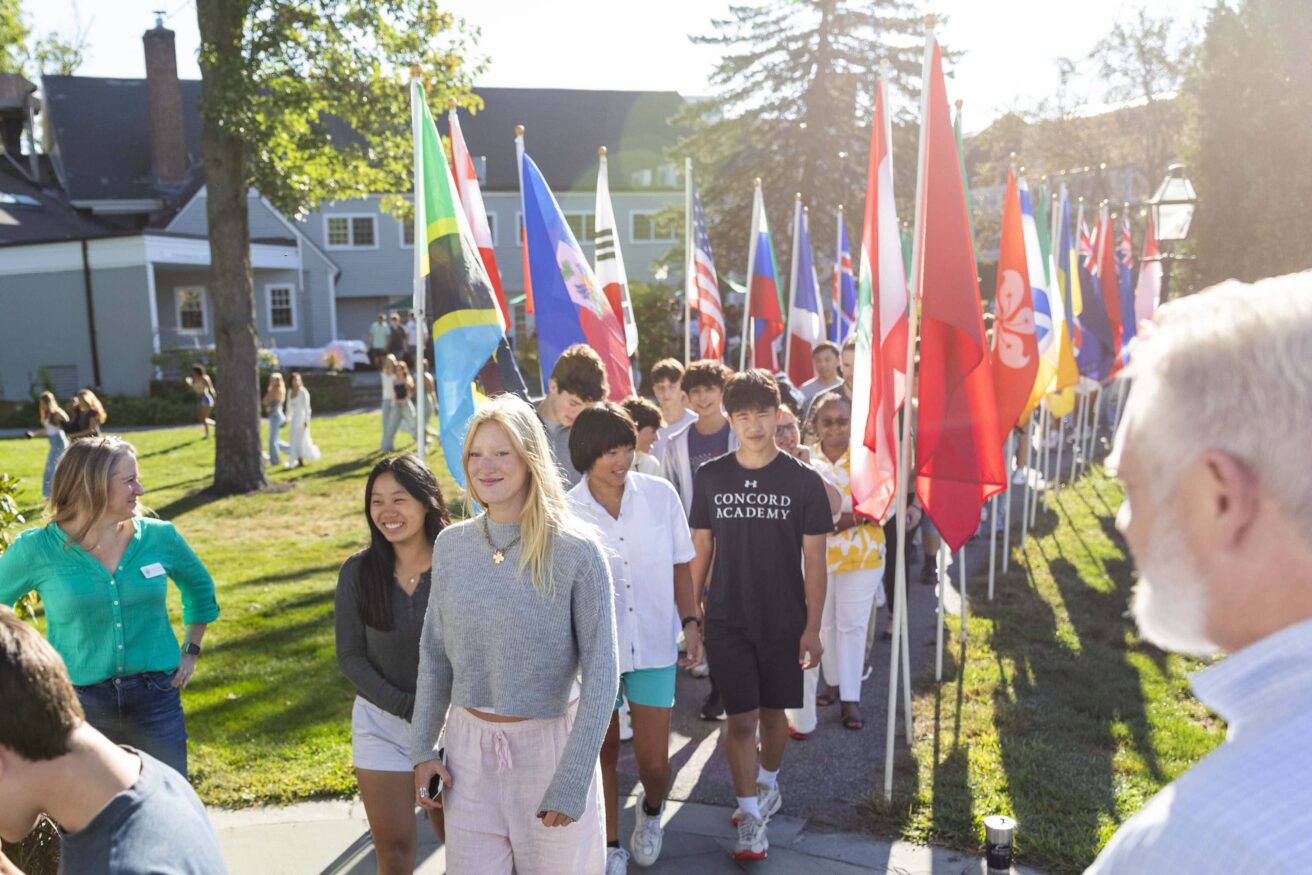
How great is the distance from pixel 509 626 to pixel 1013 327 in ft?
19.9

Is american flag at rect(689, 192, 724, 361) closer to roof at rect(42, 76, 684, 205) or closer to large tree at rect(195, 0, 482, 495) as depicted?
large tree at rect(195, 0, 482, 495)

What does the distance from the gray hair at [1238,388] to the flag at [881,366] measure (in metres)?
4.68

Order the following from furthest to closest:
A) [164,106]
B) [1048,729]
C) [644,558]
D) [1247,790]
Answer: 1. [164,106]
2. [1048,729]
3. [644,558]
4. [1247,790]

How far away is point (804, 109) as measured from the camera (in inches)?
1277

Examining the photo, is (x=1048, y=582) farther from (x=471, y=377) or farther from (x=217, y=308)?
(x=217, y=308)

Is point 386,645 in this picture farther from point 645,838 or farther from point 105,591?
point 645,838

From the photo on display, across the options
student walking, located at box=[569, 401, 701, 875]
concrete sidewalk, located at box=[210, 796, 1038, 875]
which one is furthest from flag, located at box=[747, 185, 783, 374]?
student walking, located at box=[569, 401, 701, 875]

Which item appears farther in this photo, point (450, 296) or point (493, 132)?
point (493, 132)

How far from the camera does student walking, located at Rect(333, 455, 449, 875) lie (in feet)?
13.1

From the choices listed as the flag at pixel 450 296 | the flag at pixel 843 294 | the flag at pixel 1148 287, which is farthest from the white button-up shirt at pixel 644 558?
the flag at pixel 1148 287

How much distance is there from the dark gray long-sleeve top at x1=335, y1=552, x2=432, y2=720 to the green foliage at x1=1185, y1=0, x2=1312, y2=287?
2728 centimetres

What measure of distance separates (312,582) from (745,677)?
22.0 feet

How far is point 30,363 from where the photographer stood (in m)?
32.4

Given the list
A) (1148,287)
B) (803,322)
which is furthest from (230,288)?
(1148,287)
